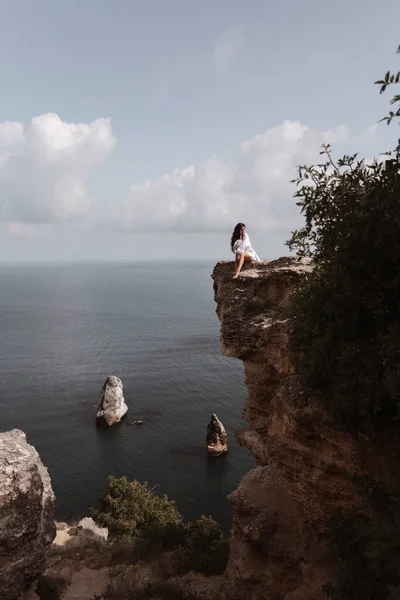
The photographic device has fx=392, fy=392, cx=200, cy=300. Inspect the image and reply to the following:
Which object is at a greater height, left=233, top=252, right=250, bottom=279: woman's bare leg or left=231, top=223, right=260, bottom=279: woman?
left=231, top=223, right=260, bottom=279: woman

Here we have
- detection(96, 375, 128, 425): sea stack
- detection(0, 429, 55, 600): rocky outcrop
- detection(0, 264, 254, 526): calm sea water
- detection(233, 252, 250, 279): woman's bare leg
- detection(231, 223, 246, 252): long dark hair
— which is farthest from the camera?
detection(96, 375, 128, 425): sea stack

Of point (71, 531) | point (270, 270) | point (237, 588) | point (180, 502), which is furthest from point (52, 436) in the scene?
point (270, 270)

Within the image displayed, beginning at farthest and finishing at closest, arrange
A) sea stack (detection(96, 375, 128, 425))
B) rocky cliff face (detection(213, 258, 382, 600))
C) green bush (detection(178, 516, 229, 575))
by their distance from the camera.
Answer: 1. sea stack (detection(96, 375, 128, 425))
2. green bush (detection(178, 516, 229, 575))
3. rocky cliff face (detection(213, 258, 382, 600))

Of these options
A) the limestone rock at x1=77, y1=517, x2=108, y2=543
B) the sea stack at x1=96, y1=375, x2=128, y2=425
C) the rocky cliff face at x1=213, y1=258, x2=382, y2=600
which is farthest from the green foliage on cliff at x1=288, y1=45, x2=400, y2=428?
the sea stack at x1=96, y1=375, x2=128, y2=425

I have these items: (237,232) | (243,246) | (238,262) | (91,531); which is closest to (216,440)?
(91,531)

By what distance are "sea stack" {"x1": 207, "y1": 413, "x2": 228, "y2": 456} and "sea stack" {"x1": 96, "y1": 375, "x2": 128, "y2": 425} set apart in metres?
18.2

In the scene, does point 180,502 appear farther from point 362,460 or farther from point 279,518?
point 362,460

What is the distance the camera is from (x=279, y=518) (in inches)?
601

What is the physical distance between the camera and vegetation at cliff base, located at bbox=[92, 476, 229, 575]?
22.4 meters

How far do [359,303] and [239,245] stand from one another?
1048 centimetres

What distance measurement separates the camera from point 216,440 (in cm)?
5844

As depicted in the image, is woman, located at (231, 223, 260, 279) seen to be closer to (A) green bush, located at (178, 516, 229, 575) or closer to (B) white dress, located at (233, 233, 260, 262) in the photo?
(B) white dress, located at (233, 233, 260, 262)

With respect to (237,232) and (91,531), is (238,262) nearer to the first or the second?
(237,232)

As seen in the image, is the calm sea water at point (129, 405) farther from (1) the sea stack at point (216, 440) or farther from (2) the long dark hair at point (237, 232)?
(2) the long dark hair at point (237, 232)
